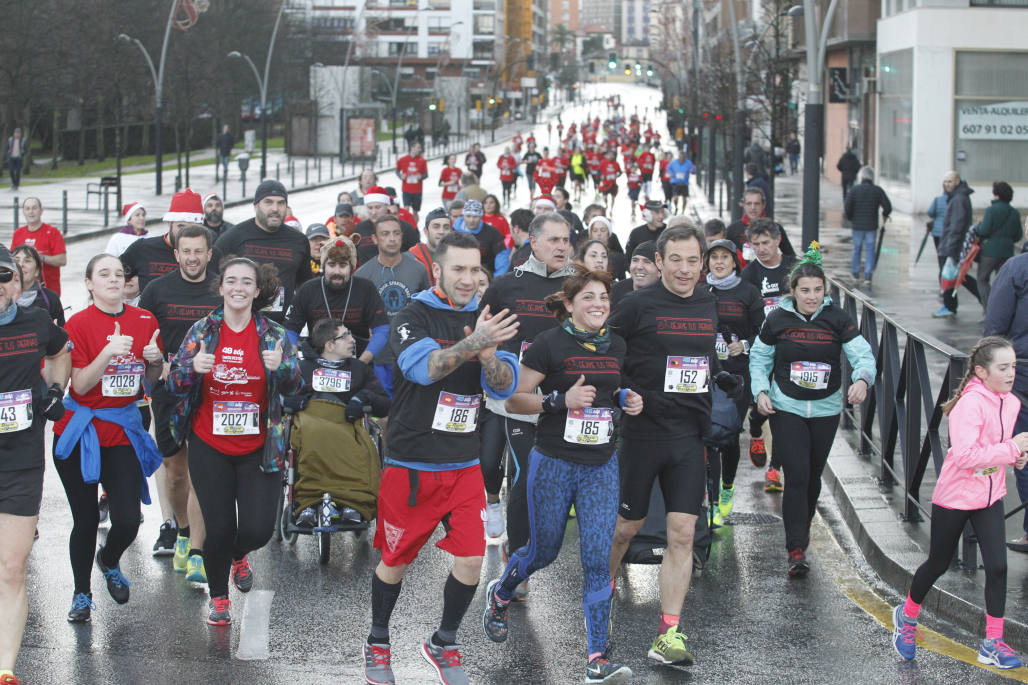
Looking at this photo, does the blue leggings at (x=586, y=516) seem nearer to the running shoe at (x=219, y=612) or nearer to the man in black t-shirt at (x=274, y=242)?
the running shoe at (x=219, y=612)

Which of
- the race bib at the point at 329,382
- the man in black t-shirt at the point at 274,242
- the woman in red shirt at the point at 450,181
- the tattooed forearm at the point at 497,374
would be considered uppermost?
the woman in red shirt at the point at 450,181

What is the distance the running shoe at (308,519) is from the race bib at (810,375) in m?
2.83

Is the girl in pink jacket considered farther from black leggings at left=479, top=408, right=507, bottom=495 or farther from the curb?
black leggings at left=479, top=408, right=507, bottom=495

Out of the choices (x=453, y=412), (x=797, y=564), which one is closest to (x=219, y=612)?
(x=453, y=412)

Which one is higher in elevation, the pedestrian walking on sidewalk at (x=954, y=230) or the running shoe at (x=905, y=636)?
the pedestrian walking on sidewalk at (x=954, y=230)

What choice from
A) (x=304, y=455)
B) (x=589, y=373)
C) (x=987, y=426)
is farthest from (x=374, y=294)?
(x=987, y=426)

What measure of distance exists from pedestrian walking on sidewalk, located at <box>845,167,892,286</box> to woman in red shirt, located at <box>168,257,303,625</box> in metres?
15.7

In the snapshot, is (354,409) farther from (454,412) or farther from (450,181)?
(450,181)

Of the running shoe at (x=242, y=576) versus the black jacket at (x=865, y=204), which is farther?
the black jacket at (x=865, y=204)

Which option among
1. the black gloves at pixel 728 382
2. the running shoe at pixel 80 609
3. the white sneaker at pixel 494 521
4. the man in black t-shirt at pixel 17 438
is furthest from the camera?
the white sneaker at pixel 494 521

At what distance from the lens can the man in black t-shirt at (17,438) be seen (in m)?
5.99

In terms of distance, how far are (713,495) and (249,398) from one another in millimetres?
A: 3110

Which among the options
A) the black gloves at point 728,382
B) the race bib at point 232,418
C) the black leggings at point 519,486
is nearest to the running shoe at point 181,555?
the race bib at point 232,418

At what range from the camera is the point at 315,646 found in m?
6.68
